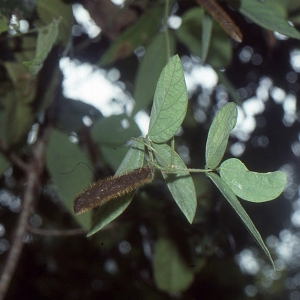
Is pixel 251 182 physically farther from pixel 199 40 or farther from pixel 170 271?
pixel 170 271

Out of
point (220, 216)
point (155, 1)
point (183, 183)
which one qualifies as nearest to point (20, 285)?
point (220, 216)

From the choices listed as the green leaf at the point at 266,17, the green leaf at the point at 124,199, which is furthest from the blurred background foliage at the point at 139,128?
the green leaf at the point at 124,199

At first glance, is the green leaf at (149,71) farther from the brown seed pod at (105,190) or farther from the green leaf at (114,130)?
the brown seed pod at (105,190)

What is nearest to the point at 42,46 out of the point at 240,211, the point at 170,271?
the point at 240,211

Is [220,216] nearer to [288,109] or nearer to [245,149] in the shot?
[245,149]

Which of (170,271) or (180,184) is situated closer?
(180,184)
